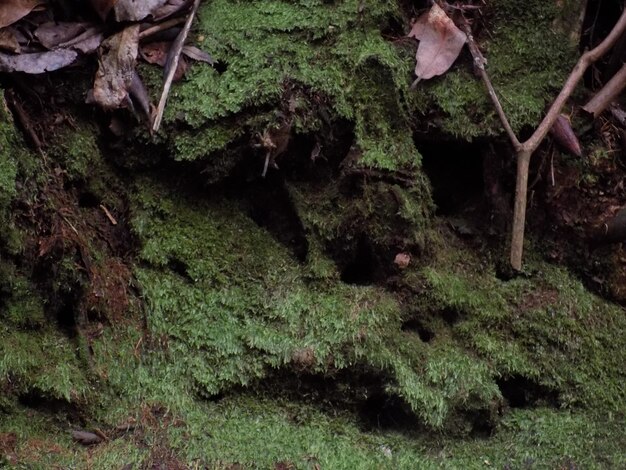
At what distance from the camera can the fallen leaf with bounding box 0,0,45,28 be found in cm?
265

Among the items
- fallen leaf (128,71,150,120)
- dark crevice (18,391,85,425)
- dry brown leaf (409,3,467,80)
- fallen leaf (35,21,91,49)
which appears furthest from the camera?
dry brown leaf (409,3,467,80)

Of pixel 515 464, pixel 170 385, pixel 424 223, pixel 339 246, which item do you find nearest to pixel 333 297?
pixel 339 246

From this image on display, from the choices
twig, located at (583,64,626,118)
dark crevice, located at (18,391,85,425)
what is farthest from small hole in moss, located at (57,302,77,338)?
twig, located at (583,64,626,118)

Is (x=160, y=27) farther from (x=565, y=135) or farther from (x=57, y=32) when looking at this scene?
(x=565, y=135)

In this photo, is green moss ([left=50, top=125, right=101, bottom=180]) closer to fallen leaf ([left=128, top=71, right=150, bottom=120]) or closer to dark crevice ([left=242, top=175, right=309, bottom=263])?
fallen leaf ([left=128, top=71, right=150, bottom=120])

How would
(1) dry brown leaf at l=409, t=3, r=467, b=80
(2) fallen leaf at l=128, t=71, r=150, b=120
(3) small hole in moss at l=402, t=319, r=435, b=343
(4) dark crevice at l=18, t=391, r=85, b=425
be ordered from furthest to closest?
1. (1) dry brown leaf at l=409, t=3, r=467, b=80
2. (3) small hole in moss at l=402, t=319, r=435, b=343
3. (2) fallen leaf at l=128, t=71, r=150, b=120
4. (4) dark crevice at l=18, t=391, r=85, b=425

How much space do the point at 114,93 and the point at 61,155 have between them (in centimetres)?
34

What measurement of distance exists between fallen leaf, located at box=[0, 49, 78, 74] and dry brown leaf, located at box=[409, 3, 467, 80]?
1.54 m

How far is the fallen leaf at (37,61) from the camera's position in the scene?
2.65 m

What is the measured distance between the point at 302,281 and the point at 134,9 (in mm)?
1388

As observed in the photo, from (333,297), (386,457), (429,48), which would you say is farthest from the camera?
(429,48)

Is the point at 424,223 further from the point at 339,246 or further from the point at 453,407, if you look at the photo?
the point at 453,407

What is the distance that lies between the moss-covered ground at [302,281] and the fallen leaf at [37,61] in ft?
0.38

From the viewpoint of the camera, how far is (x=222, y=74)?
9.80 feet
